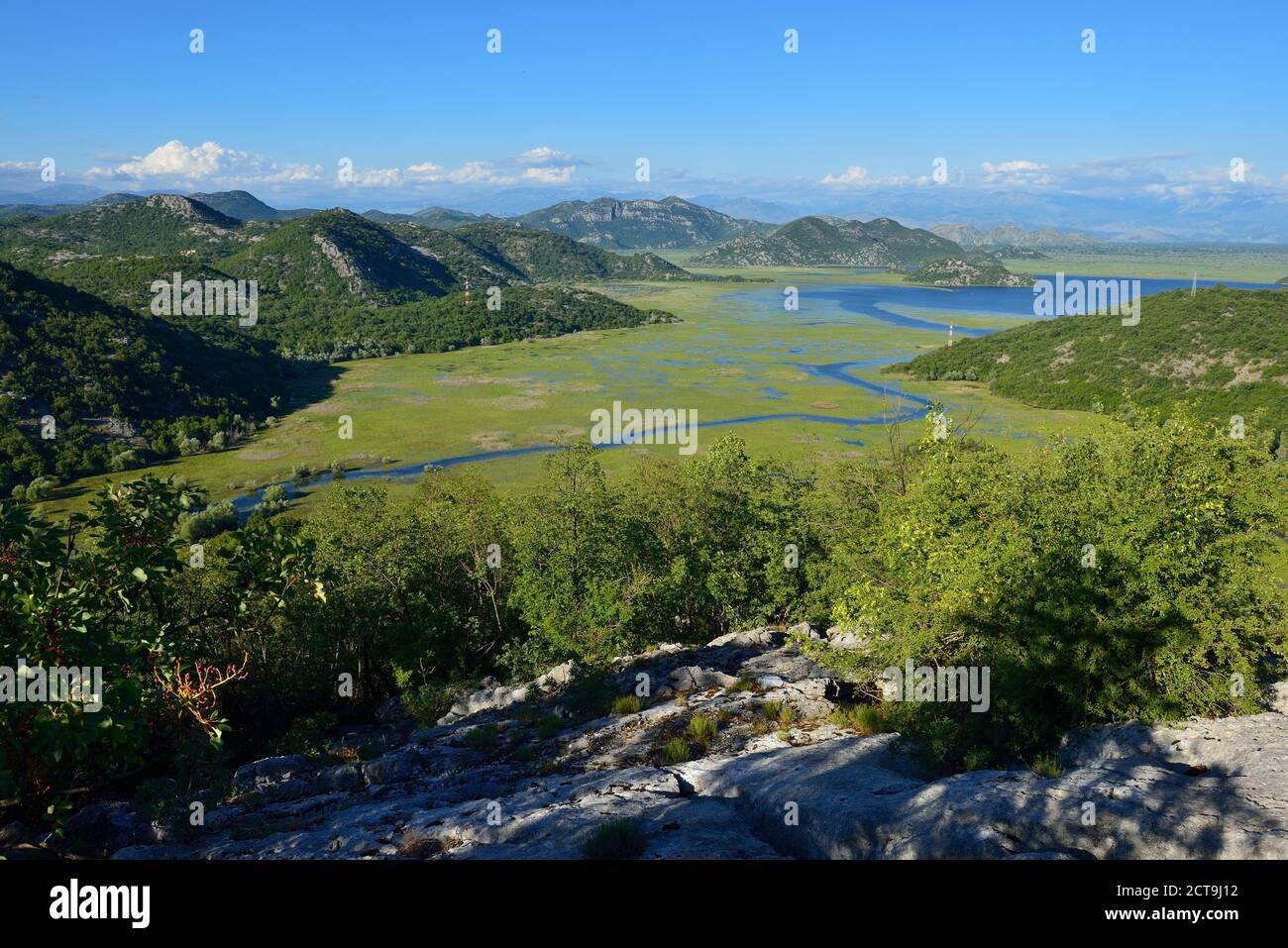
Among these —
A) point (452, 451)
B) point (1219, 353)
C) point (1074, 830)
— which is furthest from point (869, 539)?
point (1219, 353)

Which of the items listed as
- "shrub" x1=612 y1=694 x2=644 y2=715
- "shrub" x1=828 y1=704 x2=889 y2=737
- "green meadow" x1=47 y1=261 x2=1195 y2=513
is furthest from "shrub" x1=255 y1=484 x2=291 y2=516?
"shrub" x1=828 y1=704 x2=889 y2=737

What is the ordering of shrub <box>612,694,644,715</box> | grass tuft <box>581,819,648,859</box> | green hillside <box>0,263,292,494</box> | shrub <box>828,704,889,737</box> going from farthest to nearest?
green hillside <box>0,263,292,494</box> → shrub <box>612,694,644,715</box> → shrub <box>828,704,889,737</box> → grass tuft <box>581,819,648,859</box>

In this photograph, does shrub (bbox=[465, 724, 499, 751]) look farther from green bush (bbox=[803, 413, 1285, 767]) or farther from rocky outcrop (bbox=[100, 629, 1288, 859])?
green bush (bbox=[803, 413, 1285, 767])

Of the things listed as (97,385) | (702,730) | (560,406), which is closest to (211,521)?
(97,385)

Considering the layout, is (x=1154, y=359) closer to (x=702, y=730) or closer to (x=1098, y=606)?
(x=1098, y=606)

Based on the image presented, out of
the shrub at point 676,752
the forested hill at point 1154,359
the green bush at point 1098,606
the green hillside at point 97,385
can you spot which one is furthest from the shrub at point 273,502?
the forested hill at point 1154,359
